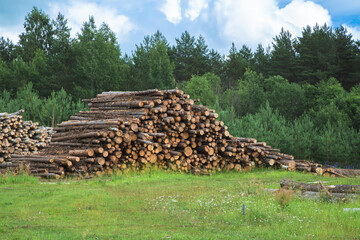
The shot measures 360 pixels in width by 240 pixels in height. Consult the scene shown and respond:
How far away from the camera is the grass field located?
19.3ft

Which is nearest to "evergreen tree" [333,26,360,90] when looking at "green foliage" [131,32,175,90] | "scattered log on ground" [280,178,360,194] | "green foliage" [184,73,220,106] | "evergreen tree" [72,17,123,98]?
"green foliage" [184,73,220,106]

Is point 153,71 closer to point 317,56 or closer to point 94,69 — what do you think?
point 94,69

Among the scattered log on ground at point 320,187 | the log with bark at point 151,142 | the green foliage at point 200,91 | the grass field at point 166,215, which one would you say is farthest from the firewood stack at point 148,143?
the green foliage at point 200,91

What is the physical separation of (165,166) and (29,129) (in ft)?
33.9

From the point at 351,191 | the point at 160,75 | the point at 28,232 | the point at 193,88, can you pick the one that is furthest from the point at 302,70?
the point at 28,232

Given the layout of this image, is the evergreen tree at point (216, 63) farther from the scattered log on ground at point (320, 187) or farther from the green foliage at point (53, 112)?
the scattered log on ground at point (320, 187)

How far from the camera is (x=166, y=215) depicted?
7.32m

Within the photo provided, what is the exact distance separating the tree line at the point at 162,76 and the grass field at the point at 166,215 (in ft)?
50.0

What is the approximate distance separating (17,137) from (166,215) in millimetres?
15408

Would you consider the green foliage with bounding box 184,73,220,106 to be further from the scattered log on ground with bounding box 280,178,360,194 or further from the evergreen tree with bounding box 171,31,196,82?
the scattered log on ground with bounding box 280,178,360,194

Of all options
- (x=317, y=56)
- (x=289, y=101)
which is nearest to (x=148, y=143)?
(x=289, y=101)

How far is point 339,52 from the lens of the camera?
136 feet

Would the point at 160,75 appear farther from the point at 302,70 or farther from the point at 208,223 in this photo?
the point at 208,223

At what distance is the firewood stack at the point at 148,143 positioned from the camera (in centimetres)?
1377
